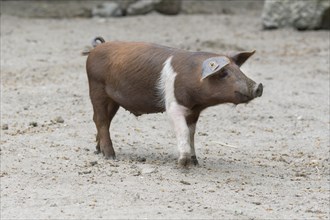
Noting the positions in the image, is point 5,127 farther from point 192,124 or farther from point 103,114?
point 192,124

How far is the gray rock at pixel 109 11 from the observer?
45.9 feet

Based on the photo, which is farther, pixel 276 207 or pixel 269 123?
pixel 269 123

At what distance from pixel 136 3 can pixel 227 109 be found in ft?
19.5

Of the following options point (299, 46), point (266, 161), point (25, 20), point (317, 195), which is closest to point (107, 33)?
point (25, 20)

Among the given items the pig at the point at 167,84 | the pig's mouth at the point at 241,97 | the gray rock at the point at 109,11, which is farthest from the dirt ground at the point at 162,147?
the gray rock at the point at 109,11

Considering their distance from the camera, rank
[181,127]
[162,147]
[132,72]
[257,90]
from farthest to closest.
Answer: [162,147] < [132,72] < [181,127] < [257,90]

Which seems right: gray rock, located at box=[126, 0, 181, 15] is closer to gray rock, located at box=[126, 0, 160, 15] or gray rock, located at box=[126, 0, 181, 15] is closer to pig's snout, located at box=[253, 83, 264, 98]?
gray rock, located at box=[126, 0, 160, 15]

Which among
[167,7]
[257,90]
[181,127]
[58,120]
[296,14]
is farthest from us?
[167,7]

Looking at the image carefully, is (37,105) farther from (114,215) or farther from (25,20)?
(25,20)

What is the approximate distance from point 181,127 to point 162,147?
3.23ft

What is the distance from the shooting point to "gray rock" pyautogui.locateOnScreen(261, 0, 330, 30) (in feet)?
41.6

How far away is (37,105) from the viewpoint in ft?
27.6

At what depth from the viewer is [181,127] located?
609cm

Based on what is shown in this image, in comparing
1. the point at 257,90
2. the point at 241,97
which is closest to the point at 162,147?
the point at 241,97
